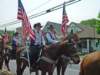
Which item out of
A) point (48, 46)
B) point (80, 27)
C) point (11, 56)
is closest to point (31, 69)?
point (48, 46)

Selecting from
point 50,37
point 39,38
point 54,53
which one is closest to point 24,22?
point 39,38

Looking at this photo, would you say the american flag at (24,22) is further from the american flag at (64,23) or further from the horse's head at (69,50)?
the american flag at (64,23)

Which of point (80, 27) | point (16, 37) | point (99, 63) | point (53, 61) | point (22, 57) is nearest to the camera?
point (99, 63)

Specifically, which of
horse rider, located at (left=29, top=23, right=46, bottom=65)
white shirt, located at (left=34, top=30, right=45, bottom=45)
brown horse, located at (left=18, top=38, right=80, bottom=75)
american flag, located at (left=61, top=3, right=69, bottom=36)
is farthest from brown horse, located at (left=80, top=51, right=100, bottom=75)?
american flag, located at (left=61, top=3, right=69, bottom=36)

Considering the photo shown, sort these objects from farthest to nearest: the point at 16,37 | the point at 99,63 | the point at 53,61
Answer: the point at 16,37 → the point at 53,61 → the point at 99,63

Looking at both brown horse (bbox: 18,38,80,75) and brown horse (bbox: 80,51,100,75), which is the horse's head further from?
brown horse (bbox: 80,51,100,75)

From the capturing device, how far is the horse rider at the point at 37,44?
542 inches

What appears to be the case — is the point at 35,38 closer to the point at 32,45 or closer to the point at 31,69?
the point at 32,45

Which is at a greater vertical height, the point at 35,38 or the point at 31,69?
the point at 35,38

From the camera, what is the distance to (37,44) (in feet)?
46.0

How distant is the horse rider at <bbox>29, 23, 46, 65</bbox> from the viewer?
542 inches

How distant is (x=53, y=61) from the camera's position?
13039 millimetres

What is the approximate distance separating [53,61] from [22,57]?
2.97m

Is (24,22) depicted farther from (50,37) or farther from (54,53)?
(54,53)
